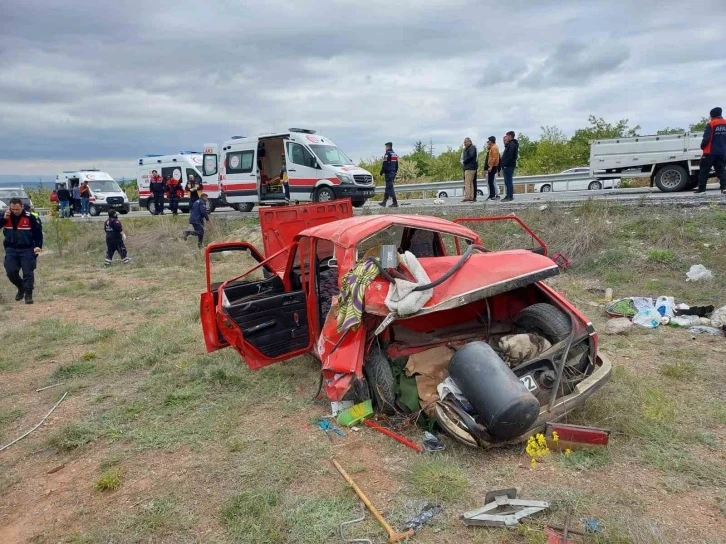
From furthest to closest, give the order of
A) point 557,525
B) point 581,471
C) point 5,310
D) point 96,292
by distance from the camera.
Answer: point 96,292 → point 5,310 → point 581,471 → point 557,525

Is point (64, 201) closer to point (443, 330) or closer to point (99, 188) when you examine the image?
point (99, 188)

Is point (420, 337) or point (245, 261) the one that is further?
point (245, 261)

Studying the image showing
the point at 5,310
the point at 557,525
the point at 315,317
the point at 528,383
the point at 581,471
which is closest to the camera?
the point at 557,525

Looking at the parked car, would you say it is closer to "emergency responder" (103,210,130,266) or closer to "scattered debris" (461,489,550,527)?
"emergency responder" (103,210,130,266)

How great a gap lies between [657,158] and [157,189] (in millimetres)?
17104

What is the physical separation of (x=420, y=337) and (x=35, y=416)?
3.56 m

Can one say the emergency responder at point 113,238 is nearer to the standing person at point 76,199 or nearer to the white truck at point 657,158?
the white truck at point 657,158

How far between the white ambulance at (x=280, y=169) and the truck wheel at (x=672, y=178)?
23.4 feet

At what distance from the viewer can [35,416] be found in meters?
4.82

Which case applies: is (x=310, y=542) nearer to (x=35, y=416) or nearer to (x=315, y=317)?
(x=315, y=317)

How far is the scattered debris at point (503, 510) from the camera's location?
2863mm

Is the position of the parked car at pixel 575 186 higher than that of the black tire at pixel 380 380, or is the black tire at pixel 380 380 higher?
the parked car at pixel 575 186

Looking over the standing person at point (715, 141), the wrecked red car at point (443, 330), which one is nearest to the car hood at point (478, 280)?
the wrecked red car at point (443, 330)

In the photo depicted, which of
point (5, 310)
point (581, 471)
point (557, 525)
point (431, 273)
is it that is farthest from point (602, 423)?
point (5, 310)
